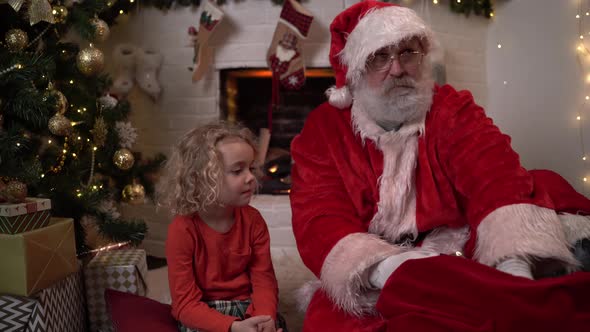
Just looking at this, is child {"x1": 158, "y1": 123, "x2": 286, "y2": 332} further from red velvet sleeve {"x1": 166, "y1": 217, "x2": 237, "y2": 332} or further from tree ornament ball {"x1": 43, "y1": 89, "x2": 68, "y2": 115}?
tree ornament ball {"x1": 43, "y1": 89, "x2": 68, "y2": 115}

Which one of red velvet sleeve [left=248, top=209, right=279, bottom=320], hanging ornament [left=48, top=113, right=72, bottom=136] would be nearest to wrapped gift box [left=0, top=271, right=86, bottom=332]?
hanging ornament [left=48, top=113, right=72, bottom=136]

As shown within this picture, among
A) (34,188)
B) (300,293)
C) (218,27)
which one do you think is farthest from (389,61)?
(218,27)

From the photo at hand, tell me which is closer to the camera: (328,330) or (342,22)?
(328,330)

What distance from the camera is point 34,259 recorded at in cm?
147

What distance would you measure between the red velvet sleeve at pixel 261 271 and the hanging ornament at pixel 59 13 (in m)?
1.02

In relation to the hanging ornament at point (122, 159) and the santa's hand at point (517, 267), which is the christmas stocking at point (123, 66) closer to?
the hanging ornament at point (122, 159)

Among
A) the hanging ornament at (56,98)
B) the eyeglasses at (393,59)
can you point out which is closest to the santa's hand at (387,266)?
the eyeglasses at (393,59)

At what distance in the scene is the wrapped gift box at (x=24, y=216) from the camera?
144 cm

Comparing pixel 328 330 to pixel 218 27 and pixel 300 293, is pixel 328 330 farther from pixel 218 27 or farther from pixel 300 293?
pixel 218 27

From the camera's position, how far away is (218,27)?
2816 mm

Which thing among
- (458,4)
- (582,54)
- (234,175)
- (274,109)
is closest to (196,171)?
(234,175)

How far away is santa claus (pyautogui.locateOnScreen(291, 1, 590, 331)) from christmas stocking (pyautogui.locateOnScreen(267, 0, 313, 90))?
1.02 meters

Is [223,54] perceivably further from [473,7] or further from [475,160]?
[475,160]

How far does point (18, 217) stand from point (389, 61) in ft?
3.87
